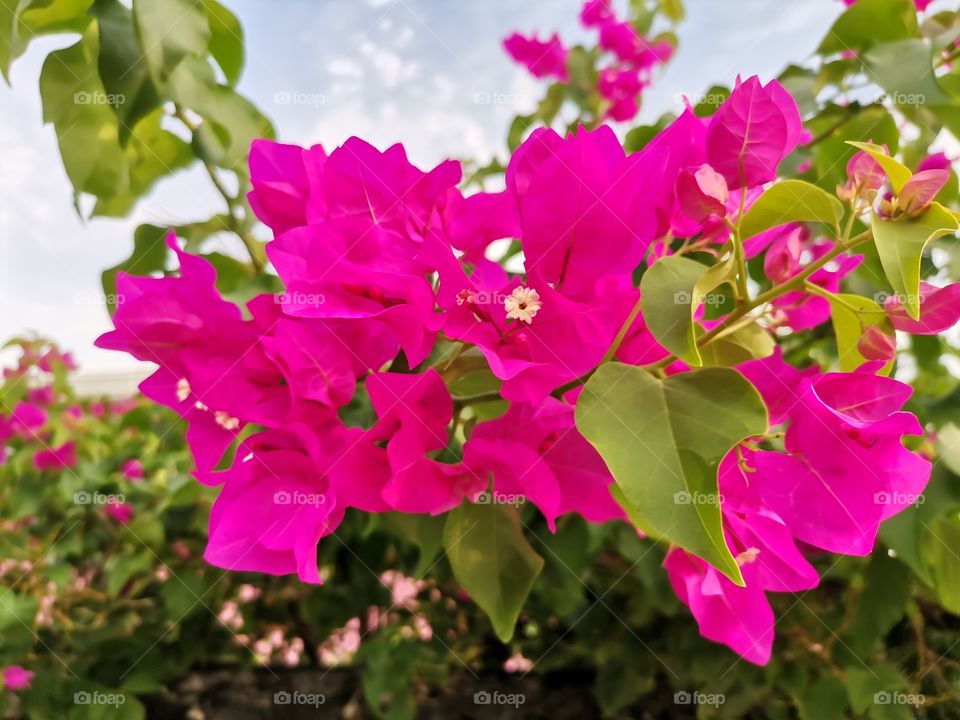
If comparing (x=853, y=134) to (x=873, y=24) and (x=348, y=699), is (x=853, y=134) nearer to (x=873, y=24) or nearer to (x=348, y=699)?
(x=873, y=24)

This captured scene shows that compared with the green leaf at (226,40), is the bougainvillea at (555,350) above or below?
below

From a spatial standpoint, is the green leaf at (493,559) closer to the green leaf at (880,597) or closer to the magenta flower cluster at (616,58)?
the green leaf at (880,597)

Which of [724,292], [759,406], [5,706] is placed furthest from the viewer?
[5,706]

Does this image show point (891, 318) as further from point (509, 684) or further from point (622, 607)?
point (509, 684)

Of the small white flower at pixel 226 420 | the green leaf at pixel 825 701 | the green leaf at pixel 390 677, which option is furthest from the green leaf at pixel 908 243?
the green leaf at pixel 390 677

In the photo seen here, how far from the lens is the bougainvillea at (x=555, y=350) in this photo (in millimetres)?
281

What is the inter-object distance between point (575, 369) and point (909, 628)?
78cm

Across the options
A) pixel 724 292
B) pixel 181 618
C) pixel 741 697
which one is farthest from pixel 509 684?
pixel 724 292

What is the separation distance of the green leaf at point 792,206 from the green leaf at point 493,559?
0.64 ft

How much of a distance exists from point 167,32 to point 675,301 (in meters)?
0.40

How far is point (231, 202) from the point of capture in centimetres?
59

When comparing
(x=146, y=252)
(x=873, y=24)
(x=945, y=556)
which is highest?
(x=873, y=24)

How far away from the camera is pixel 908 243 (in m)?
0.26

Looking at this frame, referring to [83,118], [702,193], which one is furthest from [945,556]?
[83,118]
